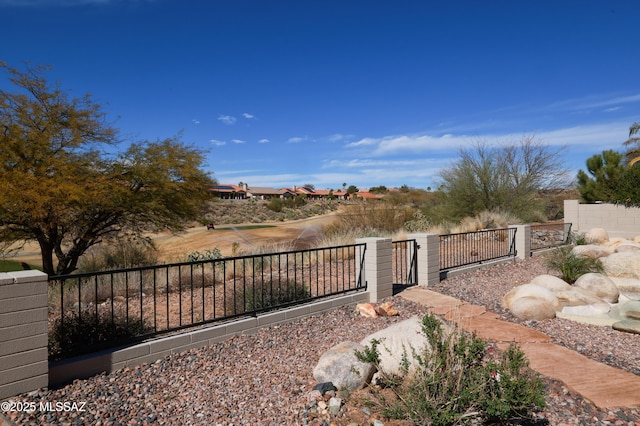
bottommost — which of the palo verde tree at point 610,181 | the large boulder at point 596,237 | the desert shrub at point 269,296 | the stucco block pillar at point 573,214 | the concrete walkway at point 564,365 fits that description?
the concrete walkway at point 564,365

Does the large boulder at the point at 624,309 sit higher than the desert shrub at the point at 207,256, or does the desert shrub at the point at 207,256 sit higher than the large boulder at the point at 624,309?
the desert shrub at the point at 207,256

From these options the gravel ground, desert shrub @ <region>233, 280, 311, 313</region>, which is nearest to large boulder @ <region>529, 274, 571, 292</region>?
the gravel ground

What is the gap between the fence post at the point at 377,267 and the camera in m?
8.12

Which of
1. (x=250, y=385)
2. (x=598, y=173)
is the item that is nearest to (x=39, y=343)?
(x=250, y=385)

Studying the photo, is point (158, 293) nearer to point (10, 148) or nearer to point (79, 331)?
point (79, 331)

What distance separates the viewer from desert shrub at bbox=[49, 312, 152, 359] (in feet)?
15.8

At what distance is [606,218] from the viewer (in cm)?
1945

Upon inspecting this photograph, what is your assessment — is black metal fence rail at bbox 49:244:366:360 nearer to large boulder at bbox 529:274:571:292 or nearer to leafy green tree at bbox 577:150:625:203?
large boulder at bbox 529:274:571:292

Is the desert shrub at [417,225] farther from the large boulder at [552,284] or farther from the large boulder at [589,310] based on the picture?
the large boulder at [589,310]

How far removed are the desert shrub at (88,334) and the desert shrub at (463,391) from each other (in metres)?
3.42

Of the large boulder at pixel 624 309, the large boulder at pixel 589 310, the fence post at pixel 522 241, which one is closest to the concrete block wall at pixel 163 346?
the large boulder at pixel 589 310

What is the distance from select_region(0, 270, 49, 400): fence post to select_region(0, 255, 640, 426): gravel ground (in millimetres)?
147

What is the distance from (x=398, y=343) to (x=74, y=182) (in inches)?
398

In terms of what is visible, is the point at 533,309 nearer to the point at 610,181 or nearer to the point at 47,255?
the point at 47,255
